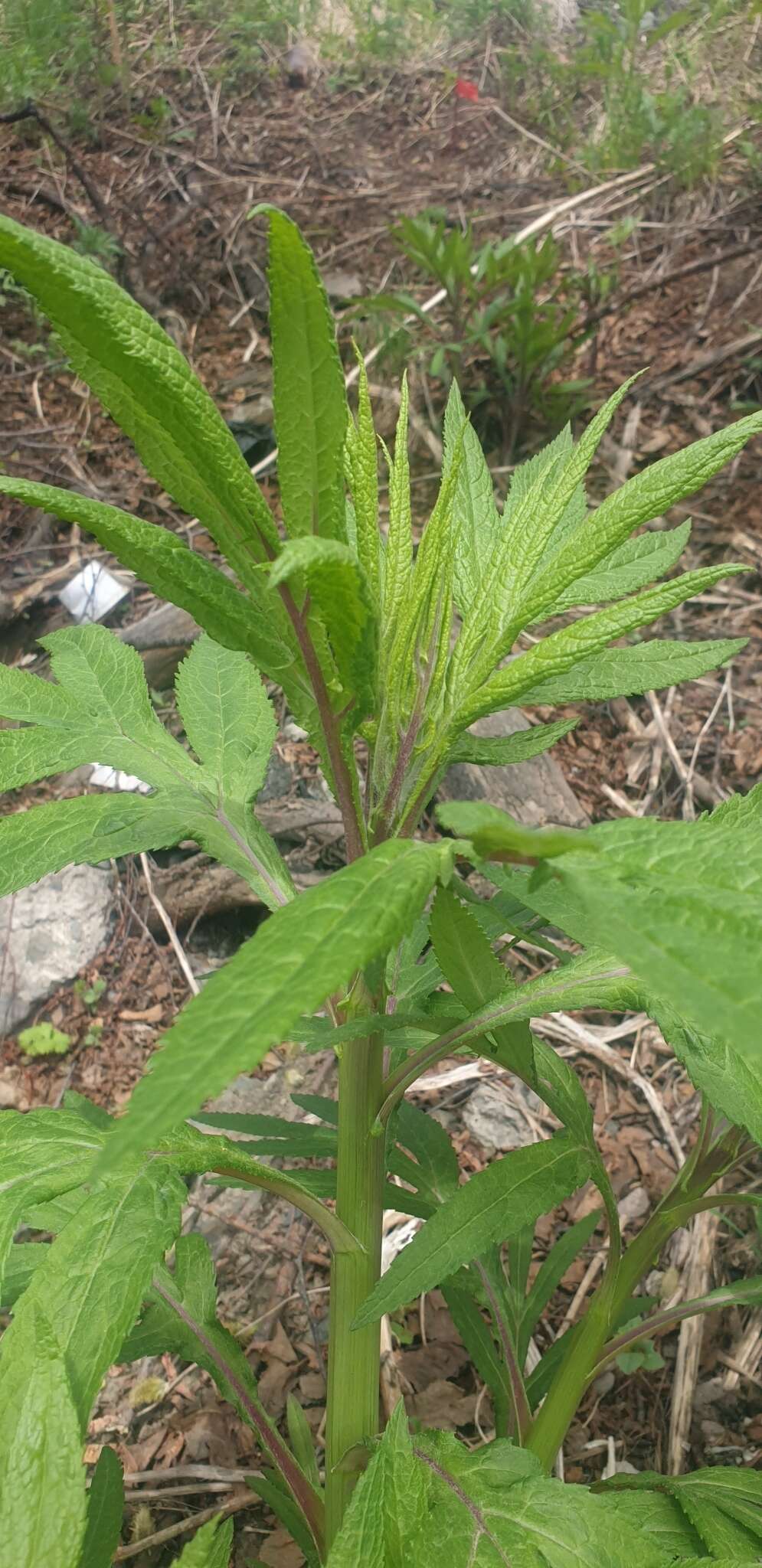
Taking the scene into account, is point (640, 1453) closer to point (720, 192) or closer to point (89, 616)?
point (89, 616)

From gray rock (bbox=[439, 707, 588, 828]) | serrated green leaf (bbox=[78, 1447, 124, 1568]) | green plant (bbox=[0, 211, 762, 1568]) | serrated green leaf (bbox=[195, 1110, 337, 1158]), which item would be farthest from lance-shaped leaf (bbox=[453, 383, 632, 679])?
gray rock (bbox=[439, 707, 588, 828])

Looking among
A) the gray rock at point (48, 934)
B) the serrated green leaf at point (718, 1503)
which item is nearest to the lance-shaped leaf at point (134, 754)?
the serrated green leaf at point (718, 1503)

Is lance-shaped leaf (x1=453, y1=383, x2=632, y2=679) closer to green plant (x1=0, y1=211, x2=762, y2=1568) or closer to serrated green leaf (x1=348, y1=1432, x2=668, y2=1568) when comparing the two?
green plant (x1=0, y1=211, x2=762, y2=1568)

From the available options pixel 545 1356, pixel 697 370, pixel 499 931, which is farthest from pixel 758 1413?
pixel 697 370

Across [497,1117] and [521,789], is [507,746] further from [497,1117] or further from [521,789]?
[521,789]

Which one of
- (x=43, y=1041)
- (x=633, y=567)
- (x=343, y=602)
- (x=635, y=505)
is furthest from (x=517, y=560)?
(x=43, y=1041)

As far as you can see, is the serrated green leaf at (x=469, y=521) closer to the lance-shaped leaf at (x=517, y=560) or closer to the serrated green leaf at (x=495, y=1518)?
the lance-shaped leaf at (x=517, y=560)
